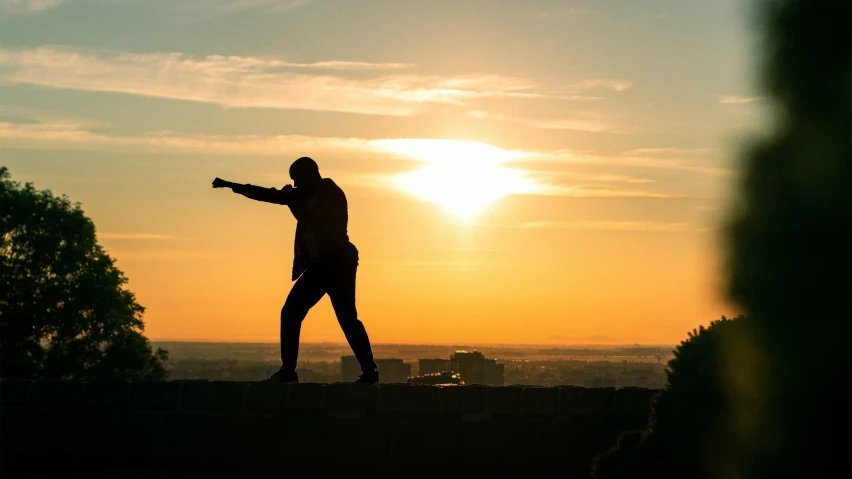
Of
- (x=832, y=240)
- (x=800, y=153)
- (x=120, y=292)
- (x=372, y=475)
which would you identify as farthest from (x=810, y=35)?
(x=120, y=292)

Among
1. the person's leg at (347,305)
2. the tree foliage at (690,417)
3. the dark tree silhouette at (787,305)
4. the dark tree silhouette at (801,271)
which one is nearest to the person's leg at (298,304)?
the person's leg at (347,305)

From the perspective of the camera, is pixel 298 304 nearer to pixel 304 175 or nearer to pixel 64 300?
pixel 304 175

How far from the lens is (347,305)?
35.8 ft

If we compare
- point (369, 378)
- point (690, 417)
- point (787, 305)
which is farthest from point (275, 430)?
point (787, 305)

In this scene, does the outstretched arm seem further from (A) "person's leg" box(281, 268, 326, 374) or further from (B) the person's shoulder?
(A) "person's leg" box(281, 268, 326, 374)

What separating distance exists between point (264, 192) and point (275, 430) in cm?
223

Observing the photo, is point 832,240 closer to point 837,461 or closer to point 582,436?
point 837,461

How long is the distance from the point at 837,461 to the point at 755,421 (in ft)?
1.76

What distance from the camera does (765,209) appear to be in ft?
22.8

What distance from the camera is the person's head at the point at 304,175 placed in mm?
10852

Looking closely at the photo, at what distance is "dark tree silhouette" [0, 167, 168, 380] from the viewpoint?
45844 mm

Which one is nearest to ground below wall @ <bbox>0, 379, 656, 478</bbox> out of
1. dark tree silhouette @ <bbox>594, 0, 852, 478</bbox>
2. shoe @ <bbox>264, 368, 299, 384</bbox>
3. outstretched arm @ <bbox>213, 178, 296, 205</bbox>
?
shoe @ <bbox>264, 368, 299, 384</bbox>

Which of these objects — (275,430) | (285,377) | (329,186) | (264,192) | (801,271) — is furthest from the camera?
(285,377)

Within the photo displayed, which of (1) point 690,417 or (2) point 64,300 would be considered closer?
(1) point 690,417
